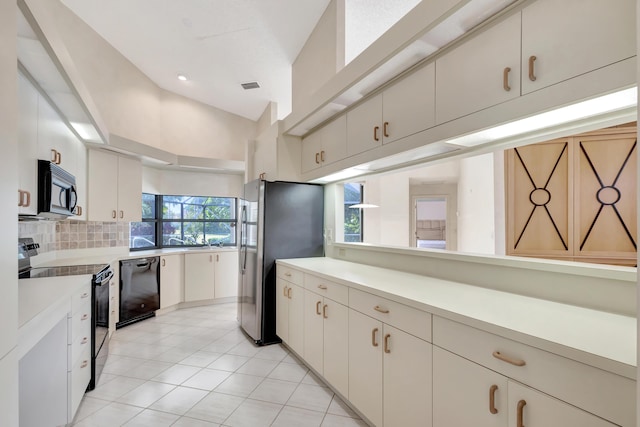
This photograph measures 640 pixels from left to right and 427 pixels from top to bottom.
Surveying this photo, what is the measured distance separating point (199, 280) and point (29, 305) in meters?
3.26

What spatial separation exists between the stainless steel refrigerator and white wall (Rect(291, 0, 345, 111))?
93 centimetres

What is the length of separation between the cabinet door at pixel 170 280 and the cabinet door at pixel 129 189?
0.76 m

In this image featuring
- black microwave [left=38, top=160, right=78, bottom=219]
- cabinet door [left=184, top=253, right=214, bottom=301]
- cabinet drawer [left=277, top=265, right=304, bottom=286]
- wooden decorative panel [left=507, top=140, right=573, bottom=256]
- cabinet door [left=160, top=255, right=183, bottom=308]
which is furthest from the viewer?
cabinet door [left=184, top=253, right=214, bottom=301]

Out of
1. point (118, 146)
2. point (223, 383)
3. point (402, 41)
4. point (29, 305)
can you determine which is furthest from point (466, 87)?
point (118, 146)

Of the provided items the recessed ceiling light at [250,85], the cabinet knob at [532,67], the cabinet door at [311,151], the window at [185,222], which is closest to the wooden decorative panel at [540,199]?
the cabinet door at [311,151]

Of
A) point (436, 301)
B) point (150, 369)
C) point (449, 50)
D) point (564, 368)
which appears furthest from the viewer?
point (150, 369)

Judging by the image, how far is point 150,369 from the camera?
8.81 ft

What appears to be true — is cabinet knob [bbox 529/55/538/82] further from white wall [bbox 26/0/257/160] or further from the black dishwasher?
the black dishwasher

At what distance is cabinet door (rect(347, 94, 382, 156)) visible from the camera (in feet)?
7.11

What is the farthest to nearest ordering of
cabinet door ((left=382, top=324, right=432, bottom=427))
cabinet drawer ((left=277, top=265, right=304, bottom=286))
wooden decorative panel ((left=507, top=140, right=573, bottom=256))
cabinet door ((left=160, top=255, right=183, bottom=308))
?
cabinet door ((left=160, top=255, right=183, bottom=308)) < wooden decorative panel ((left=507, top=140, right=573, bottom=256)) < cabinet drawer ((left=277, top=265, right=304, bottom=286)) < cabinet door ((left=382, top=324, right=432, bottom=427))

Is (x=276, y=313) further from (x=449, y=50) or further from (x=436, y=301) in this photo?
(x=449, y=50)

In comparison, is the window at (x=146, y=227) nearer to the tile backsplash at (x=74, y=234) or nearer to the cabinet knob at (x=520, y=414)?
the tile backsplash at (x=74, y=234)

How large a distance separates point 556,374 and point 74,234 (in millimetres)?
4540

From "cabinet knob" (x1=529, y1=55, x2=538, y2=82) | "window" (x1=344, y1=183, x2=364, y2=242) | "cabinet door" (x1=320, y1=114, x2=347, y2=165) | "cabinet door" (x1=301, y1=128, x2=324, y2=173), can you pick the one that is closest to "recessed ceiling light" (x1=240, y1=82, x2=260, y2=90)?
"cabinet door" (x1=301, y1=128, x2=324, y2=173)
